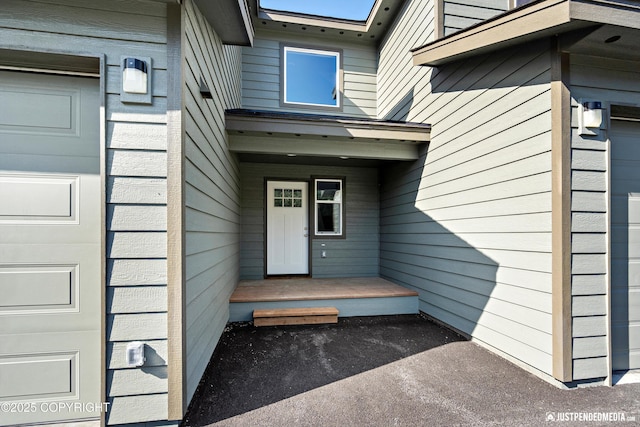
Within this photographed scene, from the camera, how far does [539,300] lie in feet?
7.23

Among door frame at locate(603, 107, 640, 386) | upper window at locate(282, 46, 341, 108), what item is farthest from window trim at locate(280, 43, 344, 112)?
door frame at locate(603, 107, 640, 386)

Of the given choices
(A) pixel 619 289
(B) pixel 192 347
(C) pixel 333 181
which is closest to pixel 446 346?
→ (A) pixel 619 289

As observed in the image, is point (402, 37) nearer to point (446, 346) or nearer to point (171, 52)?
point (171, 52)

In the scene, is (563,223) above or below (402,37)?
below

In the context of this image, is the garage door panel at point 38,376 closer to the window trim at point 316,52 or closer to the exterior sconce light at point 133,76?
the exterior sconce light at point 133,76

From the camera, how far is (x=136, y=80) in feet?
5.30

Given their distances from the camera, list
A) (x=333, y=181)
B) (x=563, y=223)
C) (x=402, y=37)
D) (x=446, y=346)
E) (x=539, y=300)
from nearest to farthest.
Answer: (x=563, y=223), (x=539, y=300), (x=446, y=346), (x=402, y=37), (x=333, y=181)

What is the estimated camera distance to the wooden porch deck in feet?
11.6

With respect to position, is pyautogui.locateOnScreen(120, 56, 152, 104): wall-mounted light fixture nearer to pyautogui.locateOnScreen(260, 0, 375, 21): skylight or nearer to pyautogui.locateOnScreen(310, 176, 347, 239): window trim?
pyautogui.locateOnScreen(310, 176, 347, 239): window trim

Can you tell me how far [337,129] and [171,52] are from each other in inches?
86.5

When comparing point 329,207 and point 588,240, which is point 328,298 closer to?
point 329,207

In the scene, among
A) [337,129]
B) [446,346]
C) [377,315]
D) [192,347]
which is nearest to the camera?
[192,347]

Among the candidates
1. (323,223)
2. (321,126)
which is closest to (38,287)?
(321,126)

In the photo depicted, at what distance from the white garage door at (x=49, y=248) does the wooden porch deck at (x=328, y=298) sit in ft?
6.21
